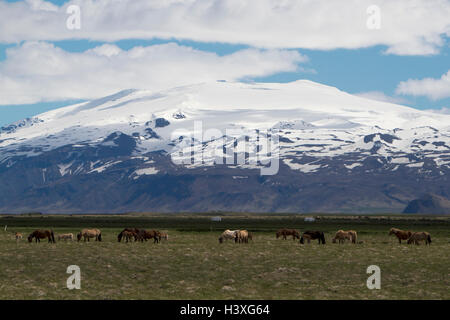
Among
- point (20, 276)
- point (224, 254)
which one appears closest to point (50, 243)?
point (224, 254)

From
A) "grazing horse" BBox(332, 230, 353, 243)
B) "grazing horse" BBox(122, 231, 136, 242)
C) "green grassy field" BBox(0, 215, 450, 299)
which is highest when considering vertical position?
"grazing horse" BBox(122, 231, 136, 242)

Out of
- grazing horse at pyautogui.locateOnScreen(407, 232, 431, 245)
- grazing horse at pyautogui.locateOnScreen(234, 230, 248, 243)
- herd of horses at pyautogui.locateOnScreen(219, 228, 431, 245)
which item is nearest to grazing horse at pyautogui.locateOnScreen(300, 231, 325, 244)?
herd of horses at pyautogui.locateOnScreen(219, 228, 431, 245)

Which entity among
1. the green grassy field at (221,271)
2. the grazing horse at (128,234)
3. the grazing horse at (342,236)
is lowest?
the green grassy field at (221,271)

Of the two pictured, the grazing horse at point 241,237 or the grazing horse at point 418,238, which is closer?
the grazing horse at point 418,238

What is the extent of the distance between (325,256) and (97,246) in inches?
855

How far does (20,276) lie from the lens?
159ft

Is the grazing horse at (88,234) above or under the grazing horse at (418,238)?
above

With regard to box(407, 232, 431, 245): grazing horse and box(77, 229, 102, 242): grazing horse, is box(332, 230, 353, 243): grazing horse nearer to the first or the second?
box(407, 232, 431, 245): grazing horse

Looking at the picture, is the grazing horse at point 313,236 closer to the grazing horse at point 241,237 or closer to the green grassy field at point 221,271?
the green grassy field at point 221,271

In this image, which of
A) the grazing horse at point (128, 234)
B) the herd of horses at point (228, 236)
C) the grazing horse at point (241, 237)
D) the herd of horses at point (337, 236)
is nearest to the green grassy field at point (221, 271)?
the herd of horses at point (337, 236)

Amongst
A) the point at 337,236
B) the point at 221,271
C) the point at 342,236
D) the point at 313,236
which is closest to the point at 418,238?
the point at 342,236
